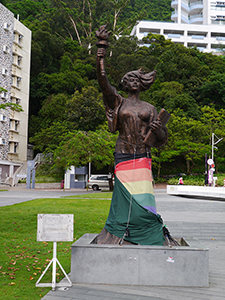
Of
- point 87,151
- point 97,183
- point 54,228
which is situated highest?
point 87,151

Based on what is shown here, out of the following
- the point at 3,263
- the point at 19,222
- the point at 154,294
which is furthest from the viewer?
the point at 19,222

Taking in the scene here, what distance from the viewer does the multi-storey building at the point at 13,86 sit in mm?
36562

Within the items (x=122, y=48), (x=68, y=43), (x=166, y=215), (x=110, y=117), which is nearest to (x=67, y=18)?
(x=68, y=43)

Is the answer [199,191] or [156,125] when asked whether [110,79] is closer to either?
[199,191]

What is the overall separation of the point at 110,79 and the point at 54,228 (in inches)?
1677

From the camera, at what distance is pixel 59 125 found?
121 ft

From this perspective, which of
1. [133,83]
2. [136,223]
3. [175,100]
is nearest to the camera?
[136,223]

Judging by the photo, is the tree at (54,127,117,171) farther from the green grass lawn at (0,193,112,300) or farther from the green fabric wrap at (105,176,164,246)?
the green fabric wrap at (105,176,164,246)

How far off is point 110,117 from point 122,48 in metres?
46.0

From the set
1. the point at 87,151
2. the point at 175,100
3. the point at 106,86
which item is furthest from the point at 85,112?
the point at 106,86

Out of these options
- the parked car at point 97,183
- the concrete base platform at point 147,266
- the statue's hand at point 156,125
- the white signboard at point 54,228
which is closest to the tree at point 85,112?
the parked car at point 97,183

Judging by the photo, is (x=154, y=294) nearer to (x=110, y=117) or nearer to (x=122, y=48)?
(x=110, y=117)

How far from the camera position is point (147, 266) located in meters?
4.59

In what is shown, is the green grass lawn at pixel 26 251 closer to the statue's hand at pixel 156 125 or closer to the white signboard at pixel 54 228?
the white signboard at pixel 54 228
